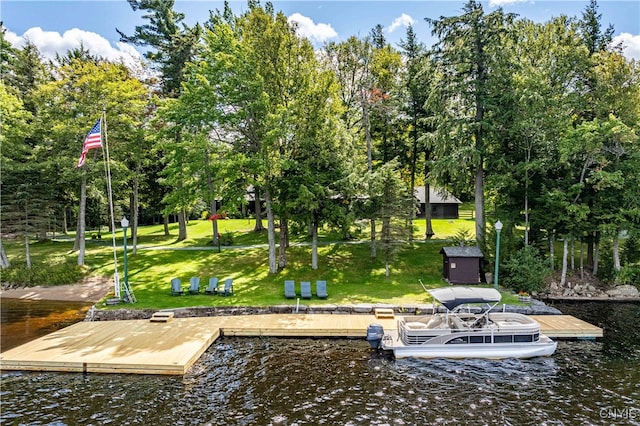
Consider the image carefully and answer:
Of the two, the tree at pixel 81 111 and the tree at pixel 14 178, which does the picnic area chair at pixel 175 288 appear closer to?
the tree at pixel 81 111

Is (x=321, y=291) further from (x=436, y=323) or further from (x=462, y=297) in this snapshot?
(x=462, y=297)

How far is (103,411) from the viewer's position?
414 inches

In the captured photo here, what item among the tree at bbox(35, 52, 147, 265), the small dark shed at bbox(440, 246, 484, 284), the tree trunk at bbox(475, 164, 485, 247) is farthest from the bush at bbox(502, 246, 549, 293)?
the tree at bbox(35, 52, 147, 265)

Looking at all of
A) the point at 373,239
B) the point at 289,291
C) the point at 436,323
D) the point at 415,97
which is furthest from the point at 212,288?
the point at 415,97

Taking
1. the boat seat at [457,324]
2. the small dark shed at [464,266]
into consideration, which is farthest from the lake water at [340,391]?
the small dark shed at [464,266]

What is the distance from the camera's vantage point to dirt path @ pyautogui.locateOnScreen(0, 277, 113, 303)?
22547 mm

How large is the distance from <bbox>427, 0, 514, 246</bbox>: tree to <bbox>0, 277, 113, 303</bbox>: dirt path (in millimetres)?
21567

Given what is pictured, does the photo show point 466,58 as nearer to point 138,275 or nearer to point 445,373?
point 445,373

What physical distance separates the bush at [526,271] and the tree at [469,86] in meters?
2.50

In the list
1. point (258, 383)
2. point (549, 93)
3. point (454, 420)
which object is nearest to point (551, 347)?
point (454, 420)

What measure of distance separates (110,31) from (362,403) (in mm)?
36660

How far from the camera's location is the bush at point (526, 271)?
21531 millimetres

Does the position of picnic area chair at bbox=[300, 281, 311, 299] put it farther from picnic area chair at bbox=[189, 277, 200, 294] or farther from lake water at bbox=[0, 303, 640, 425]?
picnic area chair at bbox=[189, 277, 200, 294]

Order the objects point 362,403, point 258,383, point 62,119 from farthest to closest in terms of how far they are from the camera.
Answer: point 62,119
point 258,383
point 362,403
